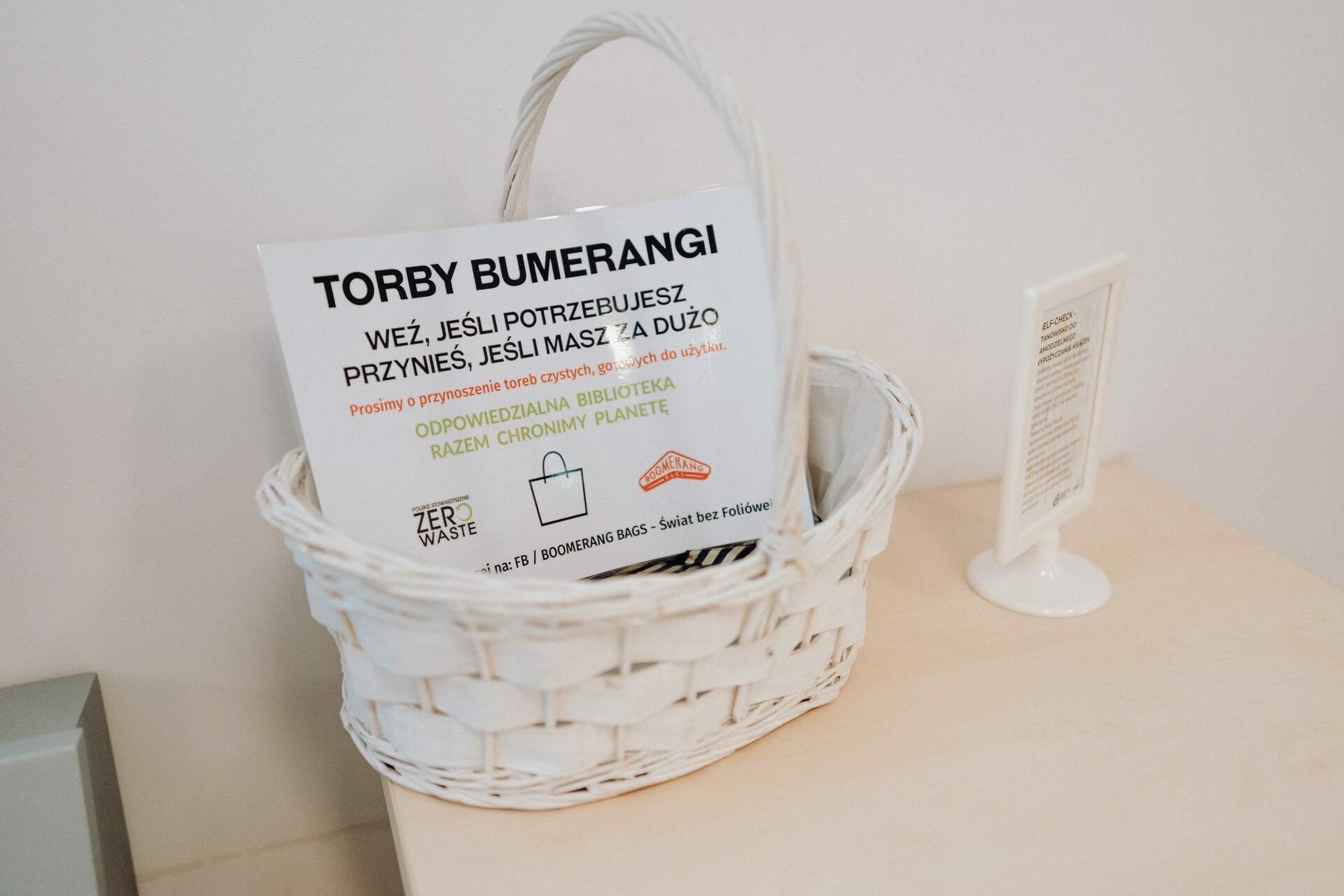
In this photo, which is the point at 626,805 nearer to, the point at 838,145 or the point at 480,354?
the point at 480,354

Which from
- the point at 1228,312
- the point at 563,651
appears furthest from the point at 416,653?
the point at 1228,312

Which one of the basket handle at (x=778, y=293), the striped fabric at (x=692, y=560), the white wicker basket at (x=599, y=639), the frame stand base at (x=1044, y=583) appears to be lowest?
the frame stand base at (x=1044, y=583)

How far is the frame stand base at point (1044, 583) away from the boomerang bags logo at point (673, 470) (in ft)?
0.78

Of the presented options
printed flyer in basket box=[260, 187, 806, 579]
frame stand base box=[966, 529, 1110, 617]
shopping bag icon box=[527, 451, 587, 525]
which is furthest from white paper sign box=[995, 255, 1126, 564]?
shopping bag icon box=[527, 451, 587, 525]

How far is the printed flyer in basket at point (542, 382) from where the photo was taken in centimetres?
56

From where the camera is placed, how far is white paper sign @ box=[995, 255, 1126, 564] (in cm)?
60

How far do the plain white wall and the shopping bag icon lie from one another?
23cm

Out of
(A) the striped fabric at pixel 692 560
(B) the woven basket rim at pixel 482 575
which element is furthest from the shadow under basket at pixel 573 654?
(A) the striped fabric at pixel 692 560

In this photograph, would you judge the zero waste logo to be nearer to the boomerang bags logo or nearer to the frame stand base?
the boomerang bags logo

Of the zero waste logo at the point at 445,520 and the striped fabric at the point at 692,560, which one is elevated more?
the zero waste logo at the point at 445,520

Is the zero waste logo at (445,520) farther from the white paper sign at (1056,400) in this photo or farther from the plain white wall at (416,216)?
the white paper sign at (1056,400)

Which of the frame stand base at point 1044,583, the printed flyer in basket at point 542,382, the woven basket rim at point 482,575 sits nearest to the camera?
the woven basket rim at point 482,575

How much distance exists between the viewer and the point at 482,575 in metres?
0.42

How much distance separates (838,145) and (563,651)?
0.50m
